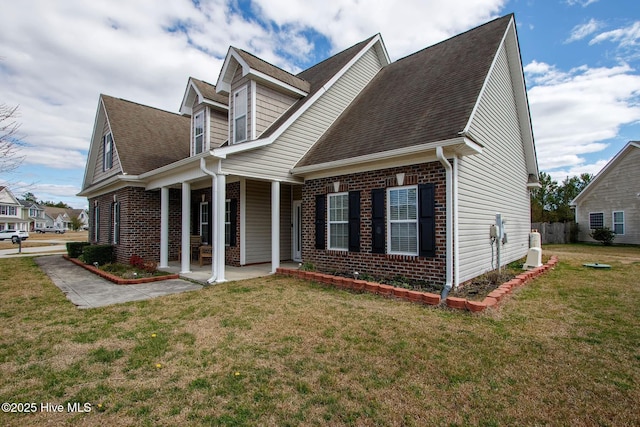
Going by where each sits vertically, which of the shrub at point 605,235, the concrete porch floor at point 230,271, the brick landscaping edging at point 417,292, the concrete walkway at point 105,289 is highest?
Result: the shrub at point 605,235

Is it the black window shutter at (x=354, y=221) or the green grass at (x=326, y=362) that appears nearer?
the green grass at (x=326, y=362)

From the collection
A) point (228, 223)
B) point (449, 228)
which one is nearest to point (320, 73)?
point (228, 223)

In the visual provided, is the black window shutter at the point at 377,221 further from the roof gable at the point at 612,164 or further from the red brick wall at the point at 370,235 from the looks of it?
the roof gable at the point at 612,164

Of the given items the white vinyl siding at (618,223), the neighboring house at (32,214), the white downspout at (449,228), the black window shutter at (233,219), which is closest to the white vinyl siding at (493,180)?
the white downspout at (449,228)

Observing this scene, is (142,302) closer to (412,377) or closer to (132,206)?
(412,377)

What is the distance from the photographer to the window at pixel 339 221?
8695 millimetres

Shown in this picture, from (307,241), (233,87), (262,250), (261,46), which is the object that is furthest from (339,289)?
(261,46)

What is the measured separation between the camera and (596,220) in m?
21.2

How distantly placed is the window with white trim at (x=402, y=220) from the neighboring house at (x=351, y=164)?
0.08ft

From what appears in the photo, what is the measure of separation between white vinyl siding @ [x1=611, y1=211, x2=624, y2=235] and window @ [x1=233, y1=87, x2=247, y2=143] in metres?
22.5

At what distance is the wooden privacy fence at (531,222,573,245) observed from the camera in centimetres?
2197

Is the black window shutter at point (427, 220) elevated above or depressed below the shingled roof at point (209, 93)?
below

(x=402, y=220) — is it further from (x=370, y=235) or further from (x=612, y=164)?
(x=612, y=164)

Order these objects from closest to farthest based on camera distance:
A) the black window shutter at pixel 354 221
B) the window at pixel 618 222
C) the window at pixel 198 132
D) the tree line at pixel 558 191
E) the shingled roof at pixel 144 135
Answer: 1. the black window shutter at pixel 354 221
2. the window at pixel 198 132
3. the shingled roof at pixel 144 135
4. the window at pixel 618 222
5. the tree line at pixel 558 191
